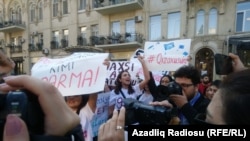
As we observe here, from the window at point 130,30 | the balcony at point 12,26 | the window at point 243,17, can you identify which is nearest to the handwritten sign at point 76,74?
the window at point 243,17

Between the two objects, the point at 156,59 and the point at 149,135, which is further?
the point at 156,59

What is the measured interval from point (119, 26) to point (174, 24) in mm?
3456

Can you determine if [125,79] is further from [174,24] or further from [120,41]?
[120,41]

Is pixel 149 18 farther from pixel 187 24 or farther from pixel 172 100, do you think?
pixel 172 100

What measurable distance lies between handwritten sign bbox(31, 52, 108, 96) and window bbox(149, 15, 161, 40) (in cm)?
1035

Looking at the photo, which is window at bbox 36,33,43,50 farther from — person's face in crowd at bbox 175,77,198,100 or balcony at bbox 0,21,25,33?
person's face in crowd at bbox 175,77,198,100

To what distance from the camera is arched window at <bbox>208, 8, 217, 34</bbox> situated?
11094 millimetres

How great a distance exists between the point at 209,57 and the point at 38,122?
38.0ft

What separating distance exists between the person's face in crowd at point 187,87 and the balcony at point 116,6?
36.5ft

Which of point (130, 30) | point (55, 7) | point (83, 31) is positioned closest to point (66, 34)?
point (83, 31)

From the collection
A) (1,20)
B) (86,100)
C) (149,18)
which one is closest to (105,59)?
(86,100)

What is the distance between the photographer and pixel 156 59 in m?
3.95

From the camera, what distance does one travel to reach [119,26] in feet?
46.2

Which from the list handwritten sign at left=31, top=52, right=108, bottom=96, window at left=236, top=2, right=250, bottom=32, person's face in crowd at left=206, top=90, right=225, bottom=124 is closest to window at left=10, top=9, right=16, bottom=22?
window at left=236, top=2, right=250, bottom=32
